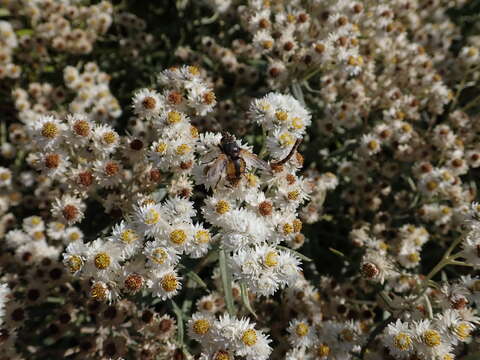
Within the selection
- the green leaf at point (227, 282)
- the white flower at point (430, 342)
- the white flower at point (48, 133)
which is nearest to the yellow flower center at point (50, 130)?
the white flower at point (48, 133)

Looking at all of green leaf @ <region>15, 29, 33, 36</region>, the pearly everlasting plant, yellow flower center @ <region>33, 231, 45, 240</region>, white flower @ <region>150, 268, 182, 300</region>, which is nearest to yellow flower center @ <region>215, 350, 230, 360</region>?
the pearly everlasting plant

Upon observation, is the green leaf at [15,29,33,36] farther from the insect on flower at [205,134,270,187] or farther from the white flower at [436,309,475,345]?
the white flower at [436,309,475,345]

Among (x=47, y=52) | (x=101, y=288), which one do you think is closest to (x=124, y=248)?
(x=101, y=288)

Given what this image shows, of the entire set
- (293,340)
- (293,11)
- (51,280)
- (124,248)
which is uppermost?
(293,11)

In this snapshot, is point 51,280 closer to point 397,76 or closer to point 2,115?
point 2,115

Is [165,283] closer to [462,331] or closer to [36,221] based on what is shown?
[36,221]

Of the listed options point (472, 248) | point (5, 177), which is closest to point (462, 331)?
point (472, 248)
